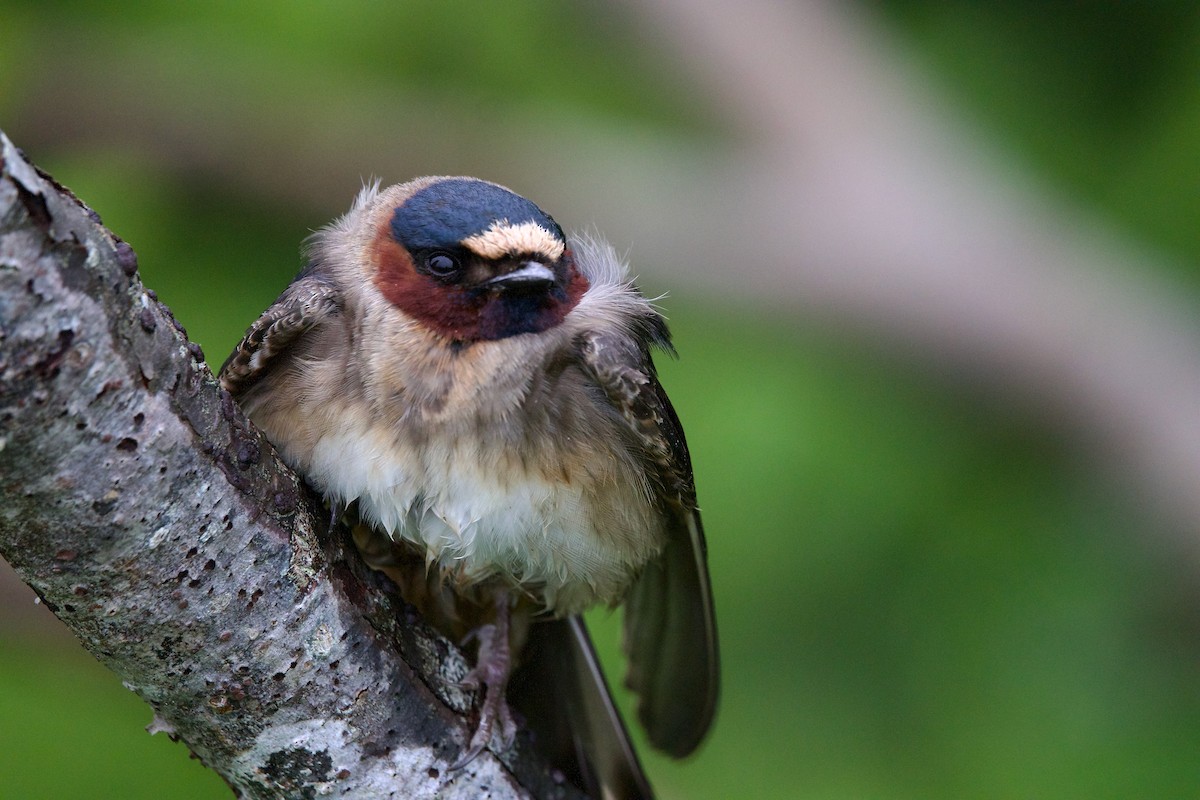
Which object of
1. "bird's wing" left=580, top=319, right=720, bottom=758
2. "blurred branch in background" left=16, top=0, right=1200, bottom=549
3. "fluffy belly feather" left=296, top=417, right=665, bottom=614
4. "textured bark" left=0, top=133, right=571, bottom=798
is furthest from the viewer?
"blurred branch in background" left=16, top=0, right=1200, bottom=549

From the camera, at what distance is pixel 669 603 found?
2.63 metres

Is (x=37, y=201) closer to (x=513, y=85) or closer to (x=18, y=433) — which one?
(x=18, y=433)

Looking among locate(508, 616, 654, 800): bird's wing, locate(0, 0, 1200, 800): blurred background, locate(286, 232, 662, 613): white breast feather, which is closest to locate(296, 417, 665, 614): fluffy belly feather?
locate(286, 232, 662, 613): white breast feather

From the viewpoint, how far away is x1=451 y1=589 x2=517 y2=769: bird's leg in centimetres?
202

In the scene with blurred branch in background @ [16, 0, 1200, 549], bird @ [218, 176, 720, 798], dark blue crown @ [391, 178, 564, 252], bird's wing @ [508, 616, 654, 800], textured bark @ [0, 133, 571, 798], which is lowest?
textured bark @ [0, 133, 571, 798]

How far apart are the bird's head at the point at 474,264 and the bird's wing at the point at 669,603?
13 centimetres

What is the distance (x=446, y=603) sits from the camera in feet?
8.15

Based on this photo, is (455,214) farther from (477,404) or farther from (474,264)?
(477,404)

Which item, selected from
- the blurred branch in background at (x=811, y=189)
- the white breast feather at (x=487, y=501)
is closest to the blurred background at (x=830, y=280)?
the blurred branch in background at (x=811, y=189)

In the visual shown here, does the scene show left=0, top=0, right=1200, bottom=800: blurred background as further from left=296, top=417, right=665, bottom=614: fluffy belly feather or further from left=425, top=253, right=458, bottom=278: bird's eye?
left=425, top=253, right=458, bottom=278: bird's eye

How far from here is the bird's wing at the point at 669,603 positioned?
2.14 m

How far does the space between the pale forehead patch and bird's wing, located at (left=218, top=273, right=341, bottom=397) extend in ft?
0.93

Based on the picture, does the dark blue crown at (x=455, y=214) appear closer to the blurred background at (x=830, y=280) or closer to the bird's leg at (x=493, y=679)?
the bird's leg at (x=493, y=679)

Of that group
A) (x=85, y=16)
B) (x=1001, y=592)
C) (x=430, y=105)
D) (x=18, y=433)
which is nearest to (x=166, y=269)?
(x=85, y=16)
